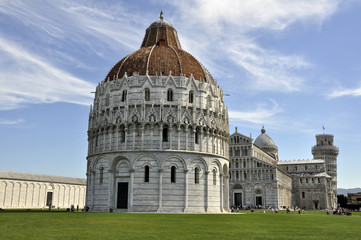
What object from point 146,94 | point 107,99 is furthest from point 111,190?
point 146,94

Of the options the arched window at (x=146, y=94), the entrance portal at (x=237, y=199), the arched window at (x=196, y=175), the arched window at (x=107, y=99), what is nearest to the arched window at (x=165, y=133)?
the arched window at (x=146, y=94)

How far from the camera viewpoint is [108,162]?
49.1 metres

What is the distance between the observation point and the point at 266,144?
138 meters

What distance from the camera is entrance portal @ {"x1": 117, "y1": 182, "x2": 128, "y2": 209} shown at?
47.5 meters

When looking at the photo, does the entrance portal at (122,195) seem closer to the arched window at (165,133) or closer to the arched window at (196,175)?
the arched window at (165,133)

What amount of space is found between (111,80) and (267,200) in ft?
216

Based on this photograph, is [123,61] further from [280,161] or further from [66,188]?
[280,161]

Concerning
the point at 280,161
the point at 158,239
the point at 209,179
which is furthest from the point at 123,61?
the point at 280,161

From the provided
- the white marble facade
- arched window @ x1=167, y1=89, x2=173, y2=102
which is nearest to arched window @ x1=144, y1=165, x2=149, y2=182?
arched window @ x1=167, y1=89, x2=173, y2=102

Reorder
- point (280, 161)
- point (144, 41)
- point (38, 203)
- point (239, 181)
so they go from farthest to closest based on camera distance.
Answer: point (280, 161) < point (239, 181) < point (38, 203) < point (144, 41)

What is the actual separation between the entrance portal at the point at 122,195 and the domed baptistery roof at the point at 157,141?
0.43 feet

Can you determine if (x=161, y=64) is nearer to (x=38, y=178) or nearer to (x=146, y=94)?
(x=146, y=94)

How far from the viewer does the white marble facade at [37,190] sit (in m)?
81.8

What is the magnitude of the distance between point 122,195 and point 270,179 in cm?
6496
